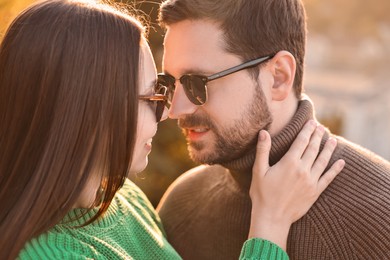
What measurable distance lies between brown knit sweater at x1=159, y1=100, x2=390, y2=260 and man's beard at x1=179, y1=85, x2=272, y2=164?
0.18 feet

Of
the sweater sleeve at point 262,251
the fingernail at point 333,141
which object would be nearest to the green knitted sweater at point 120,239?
the sweater sleeve at point 262,251

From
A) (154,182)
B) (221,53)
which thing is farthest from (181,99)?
(154,182)

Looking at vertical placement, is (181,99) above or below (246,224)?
above

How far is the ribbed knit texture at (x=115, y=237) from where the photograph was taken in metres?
2.57

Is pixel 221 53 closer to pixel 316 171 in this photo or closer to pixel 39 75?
pixel 316 171

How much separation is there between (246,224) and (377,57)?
24747 millimetres

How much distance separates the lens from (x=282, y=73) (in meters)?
3.22

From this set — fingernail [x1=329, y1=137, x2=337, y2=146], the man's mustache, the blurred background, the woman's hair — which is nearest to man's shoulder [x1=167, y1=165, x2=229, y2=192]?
the man's mustache

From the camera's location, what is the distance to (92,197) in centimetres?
284

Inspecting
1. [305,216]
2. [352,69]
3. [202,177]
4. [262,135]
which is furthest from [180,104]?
[352,69]

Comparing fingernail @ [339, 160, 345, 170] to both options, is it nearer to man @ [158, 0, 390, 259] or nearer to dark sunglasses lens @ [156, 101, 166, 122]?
man @ [158, 0, 390, 259]

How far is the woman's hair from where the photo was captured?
2.52 meters

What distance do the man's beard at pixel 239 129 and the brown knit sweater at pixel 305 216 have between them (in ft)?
0.18

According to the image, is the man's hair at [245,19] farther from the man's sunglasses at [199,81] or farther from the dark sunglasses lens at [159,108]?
the dark sunglasses lens at [159,108]
